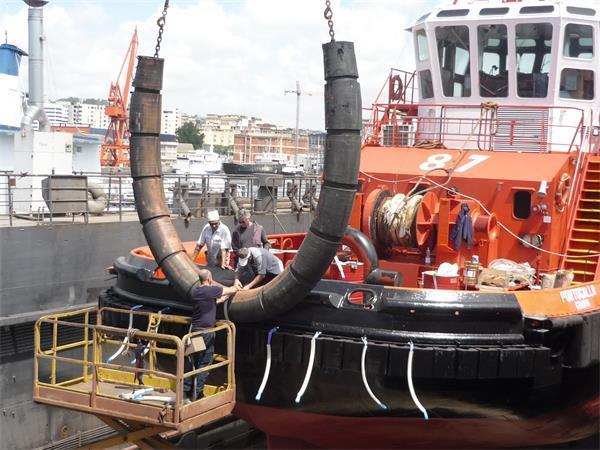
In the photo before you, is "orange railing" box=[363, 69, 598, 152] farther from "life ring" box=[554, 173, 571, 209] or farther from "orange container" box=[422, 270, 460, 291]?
"orange container" box=[422, 270, 460, 291]

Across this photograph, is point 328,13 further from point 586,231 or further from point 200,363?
point 586,231

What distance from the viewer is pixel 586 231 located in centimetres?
839

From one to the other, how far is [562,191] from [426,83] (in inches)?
127

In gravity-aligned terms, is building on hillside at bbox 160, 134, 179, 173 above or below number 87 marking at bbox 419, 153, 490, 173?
above

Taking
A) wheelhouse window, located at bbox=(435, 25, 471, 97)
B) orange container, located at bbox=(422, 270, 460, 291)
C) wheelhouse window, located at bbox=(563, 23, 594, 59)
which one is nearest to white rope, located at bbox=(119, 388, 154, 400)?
orange container, located at bbox=(422, 270, 460, 291)

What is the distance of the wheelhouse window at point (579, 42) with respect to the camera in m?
9.38

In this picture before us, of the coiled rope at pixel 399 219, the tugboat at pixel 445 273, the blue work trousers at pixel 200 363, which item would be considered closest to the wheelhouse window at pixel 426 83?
the tugboat at pixel 445 273

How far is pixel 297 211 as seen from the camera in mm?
17656

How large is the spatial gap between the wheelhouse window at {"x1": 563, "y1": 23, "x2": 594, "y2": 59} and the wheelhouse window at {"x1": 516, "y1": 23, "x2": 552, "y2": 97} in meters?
0.24

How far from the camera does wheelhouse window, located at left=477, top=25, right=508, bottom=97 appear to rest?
9.63 meters

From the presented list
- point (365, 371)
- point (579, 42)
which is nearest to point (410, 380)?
point (365, 371)

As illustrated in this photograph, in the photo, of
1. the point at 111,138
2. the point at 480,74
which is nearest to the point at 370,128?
the point at 480,74

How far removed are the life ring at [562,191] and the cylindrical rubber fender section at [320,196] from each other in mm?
2988

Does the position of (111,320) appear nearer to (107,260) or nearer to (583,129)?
(107,260)
